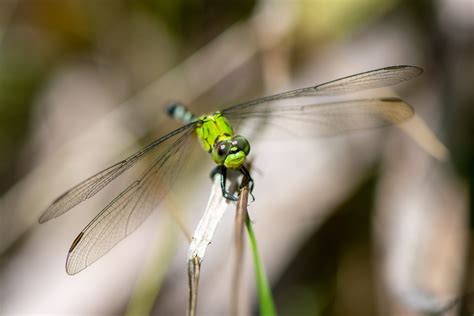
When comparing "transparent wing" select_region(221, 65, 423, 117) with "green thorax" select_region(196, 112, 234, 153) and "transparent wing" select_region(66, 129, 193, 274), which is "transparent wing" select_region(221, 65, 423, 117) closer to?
"green thorax" select_region(196, 112, 234, 153)

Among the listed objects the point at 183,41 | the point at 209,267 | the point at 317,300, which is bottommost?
the point at 317,300

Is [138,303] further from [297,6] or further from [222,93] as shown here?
[297,6]

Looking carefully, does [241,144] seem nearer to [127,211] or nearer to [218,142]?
[218,142]

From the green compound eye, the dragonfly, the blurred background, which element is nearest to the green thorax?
the dragonfly

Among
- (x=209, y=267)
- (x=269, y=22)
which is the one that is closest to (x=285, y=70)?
(x=269, y=22)

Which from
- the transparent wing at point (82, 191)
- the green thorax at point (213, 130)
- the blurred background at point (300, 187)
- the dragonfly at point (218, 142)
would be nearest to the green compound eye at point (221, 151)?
the dragonfly at point (218, 142)

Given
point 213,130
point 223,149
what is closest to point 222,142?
point 223,149
